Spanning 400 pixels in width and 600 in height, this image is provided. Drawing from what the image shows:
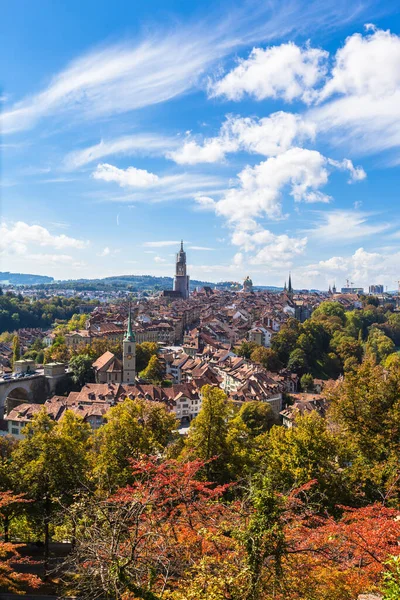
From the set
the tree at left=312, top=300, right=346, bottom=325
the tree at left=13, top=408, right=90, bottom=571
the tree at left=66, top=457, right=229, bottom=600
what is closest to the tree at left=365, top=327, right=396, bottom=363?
the tree at left=312, top=300, right=346, bottom=325

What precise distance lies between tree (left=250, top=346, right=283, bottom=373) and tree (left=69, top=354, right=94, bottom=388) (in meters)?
24.1

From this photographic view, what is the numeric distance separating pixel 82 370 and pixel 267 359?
26763mm

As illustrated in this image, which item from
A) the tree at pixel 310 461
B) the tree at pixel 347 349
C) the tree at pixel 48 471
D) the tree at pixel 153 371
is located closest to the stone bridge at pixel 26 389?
the tree at pixel 153 371

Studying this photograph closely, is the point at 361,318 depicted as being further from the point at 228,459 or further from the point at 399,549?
the point at 399,549

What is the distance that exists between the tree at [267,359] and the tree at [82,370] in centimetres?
2411

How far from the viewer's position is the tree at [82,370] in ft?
189

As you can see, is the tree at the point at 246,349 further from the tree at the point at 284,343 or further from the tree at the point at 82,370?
the tree at the point at 82,370

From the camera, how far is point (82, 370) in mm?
57500

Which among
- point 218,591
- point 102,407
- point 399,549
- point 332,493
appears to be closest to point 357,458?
point 332,493

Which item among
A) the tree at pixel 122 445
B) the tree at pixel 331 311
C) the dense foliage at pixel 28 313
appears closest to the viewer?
the tree at pixel 122 445

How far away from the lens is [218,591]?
7.91m

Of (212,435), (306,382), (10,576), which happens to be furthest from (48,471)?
(306,382)

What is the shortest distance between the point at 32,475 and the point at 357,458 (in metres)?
12.9

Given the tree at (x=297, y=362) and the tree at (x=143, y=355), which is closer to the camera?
the tree at (x=143, y=355)
